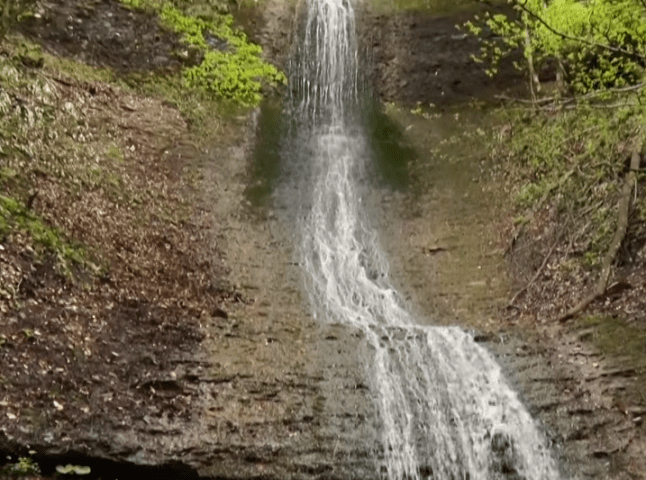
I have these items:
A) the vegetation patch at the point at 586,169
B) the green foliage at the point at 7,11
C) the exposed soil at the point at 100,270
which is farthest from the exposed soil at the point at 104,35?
the vegetation patch at the point at 586,169

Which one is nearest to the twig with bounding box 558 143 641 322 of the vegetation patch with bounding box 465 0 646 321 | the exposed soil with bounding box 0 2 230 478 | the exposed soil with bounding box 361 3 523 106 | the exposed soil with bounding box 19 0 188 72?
the vegetation patch with bounding box 465 0 646 321

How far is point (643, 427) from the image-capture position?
18.9ft

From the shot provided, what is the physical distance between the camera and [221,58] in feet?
44.9

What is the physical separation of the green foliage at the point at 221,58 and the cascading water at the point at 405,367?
2.00m

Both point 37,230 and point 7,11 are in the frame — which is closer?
point 37,230

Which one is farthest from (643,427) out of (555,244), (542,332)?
(555,244)

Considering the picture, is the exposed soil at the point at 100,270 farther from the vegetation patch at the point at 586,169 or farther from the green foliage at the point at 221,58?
the vegetation patch at the point at 586,169

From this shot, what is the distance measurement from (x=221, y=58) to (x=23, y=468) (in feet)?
34.7

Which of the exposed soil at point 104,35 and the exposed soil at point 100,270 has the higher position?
the exposed soil at point 104,35

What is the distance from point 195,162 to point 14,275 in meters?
5.31

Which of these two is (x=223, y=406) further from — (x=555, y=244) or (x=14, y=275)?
(x=555, y=244)

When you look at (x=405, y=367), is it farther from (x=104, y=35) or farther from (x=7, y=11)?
(x=104, y=35)

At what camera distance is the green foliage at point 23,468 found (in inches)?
186

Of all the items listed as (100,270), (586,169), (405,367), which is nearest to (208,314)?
(100,270)
